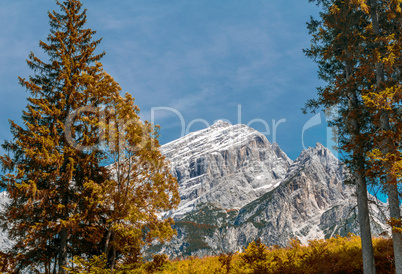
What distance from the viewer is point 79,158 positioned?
51.5 ft

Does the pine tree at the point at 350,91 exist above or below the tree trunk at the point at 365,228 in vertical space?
above

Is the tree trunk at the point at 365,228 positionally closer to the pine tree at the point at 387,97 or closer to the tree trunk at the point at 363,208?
the tree trunk at the point at 363,208

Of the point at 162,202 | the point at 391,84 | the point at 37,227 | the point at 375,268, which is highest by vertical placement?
the point at 391,84

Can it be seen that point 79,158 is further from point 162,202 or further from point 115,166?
point 162,202

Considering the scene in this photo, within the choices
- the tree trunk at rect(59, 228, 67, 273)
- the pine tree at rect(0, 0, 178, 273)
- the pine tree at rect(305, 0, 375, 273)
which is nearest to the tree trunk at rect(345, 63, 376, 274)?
the pine tree at rect(305, 0, 375, 273)

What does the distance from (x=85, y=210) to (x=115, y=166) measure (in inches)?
101

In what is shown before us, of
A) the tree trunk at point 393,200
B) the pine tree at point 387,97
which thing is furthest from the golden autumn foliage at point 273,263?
the pine tree at point 387,97

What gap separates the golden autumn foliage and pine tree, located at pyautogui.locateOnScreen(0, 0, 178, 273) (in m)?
1.32

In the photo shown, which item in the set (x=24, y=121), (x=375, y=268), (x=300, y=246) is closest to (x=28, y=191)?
(x=24, y=121)

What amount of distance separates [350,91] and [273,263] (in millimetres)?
7809

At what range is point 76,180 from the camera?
51.9ft

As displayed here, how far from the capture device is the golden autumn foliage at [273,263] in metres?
12.3

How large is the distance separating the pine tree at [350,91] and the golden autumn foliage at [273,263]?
1299mm

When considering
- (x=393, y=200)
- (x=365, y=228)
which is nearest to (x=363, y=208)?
(x=365, y=228)
